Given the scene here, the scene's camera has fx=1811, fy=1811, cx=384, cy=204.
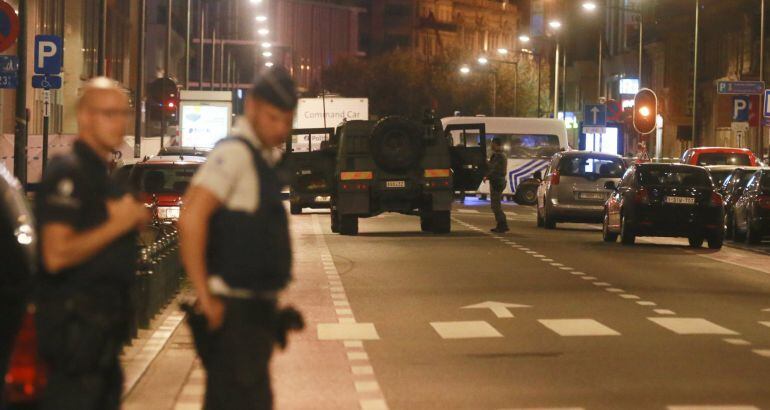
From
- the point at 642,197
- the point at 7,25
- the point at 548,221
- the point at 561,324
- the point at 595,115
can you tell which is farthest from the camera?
the point at 595,115

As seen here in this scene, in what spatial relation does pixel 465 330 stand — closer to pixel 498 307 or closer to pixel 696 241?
pixel 498 307

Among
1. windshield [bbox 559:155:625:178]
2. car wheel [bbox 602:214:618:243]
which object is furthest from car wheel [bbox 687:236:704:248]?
windshield [bbox 559:155:625:178]

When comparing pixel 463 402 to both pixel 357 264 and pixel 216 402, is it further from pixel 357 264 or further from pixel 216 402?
pixel 357 264

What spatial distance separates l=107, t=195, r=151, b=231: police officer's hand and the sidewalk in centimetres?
431

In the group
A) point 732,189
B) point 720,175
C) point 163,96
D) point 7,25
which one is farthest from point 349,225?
point 163,96

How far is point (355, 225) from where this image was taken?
109ft

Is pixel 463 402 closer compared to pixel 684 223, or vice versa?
pixel 463 402

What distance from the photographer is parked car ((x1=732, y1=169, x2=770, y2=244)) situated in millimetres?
33156

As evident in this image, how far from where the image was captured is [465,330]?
625 inches

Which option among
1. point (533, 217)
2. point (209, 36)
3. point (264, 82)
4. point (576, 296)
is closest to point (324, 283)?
point (576, 296)

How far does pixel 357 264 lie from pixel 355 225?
27.2 ft

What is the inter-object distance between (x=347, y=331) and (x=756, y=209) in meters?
18.8

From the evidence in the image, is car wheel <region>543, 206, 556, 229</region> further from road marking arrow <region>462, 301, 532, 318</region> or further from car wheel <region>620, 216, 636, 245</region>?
road marking arrow <region>462, 301, 532, 318</region>

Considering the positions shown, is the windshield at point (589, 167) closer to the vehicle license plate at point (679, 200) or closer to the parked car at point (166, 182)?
the vehicle license plate at point (679, 200)
